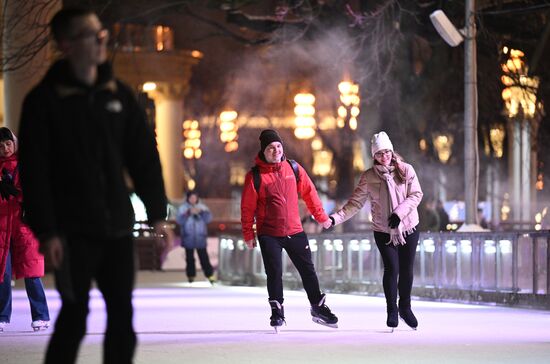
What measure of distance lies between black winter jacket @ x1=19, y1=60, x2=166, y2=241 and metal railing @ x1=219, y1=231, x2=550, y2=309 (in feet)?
35.4

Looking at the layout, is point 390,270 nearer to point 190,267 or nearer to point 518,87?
point 190,267

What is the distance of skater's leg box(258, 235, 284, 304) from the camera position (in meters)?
13.4

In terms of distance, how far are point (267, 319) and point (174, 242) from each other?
2234 centimetres

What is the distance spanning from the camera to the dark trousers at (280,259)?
13.4 m

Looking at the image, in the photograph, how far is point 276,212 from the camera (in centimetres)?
1334

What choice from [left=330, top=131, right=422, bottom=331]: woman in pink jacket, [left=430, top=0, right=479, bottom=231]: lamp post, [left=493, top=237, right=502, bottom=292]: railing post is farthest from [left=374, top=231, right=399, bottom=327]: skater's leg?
[left=430, top=0, right=479, bottom=231]: lamp post

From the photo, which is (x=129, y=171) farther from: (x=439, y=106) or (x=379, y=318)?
(x=439, y=106)

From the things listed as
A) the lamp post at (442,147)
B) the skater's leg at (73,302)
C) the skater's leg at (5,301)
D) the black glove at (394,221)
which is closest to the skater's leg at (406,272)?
the black glove at (394,221)

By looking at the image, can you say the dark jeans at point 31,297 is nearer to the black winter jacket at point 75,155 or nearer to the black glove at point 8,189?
the black glove at point 8,189

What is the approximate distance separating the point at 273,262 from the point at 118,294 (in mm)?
6448

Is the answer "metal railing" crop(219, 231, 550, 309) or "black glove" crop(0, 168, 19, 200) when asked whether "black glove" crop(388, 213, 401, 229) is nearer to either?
"black glove" crop(0, 168, 19, 200)

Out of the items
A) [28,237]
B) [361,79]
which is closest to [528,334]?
[28,237]

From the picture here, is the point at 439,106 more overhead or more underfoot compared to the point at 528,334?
more overhead

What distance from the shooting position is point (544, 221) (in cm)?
2939
